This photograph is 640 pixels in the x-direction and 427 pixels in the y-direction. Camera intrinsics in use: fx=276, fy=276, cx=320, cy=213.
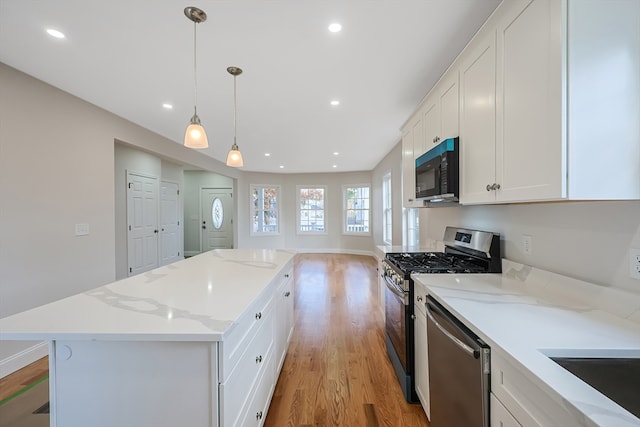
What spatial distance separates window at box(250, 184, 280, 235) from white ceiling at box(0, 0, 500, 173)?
493cm

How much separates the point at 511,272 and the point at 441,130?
115 centimetres

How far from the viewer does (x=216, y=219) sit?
8438 millimetres

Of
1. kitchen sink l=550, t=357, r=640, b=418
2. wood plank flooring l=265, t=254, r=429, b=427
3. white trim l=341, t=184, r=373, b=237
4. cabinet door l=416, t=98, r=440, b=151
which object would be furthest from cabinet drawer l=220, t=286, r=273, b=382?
white trim l=341, t=184, r=373, b=237

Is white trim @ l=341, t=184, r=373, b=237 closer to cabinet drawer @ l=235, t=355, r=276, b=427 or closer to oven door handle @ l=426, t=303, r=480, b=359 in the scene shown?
cabinet drawer @ l=235, t=355, r=276, b=427

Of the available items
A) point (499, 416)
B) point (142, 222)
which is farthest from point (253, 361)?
point (142, 222)

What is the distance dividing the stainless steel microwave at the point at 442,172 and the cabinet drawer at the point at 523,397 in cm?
121

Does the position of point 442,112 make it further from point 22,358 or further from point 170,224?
point 170,224

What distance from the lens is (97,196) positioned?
10.7ft

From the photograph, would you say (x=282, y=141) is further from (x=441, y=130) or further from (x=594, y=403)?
(x=594, y=403)

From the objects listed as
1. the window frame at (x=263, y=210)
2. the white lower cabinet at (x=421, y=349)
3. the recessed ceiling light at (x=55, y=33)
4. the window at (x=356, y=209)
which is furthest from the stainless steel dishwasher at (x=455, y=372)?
the window frame at (x=263, y=210)

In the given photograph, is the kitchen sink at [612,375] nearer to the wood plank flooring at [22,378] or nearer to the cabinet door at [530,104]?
the cabinet door at [530,104]

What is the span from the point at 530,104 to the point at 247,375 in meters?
1.79

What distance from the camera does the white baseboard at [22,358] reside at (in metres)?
2.32

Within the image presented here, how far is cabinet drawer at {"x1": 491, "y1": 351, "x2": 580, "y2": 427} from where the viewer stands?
2.41 ft
